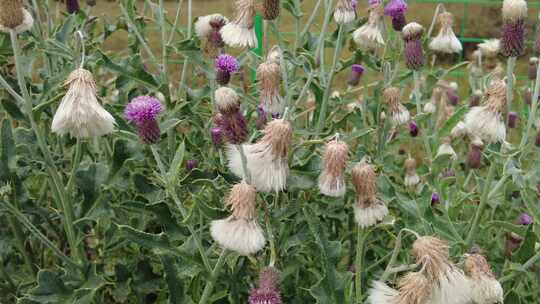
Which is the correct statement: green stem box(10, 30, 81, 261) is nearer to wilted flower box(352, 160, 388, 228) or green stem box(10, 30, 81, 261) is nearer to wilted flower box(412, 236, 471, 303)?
wilted flower box(352, 160, 388, 228)

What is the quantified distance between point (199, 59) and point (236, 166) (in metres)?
0.64

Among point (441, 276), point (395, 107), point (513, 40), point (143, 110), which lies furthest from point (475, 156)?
point (143, 110)

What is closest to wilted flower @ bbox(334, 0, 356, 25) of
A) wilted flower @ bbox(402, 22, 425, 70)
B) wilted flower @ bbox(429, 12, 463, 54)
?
wilted flower @ bbox(402, 22, 425, 70)

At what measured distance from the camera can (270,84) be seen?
190 centimetres

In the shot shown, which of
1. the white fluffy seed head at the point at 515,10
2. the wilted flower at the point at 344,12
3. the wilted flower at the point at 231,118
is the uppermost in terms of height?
the white fluffy seed head at the point at 515,10

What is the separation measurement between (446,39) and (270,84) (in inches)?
45.0

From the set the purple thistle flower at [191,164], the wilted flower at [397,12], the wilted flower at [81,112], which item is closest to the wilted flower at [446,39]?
the wilted flower at [397,12]

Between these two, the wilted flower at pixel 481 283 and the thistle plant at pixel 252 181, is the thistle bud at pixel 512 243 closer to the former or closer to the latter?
the thistle plant at pixel 252 181

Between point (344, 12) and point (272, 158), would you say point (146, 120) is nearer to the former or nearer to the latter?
point (272, 158)

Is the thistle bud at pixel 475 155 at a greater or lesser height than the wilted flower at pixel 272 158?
lesser

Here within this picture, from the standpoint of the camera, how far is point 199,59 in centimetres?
Answer: 228

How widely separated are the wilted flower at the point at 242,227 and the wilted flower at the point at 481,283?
50 cm

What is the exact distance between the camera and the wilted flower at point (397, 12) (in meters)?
2.53

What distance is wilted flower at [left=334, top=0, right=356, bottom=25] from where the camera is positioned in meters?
2.27
